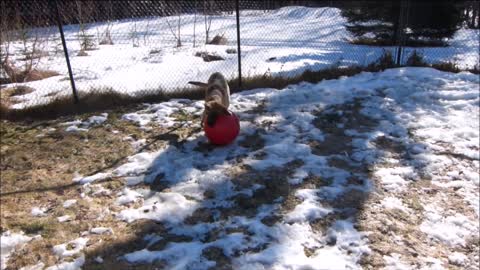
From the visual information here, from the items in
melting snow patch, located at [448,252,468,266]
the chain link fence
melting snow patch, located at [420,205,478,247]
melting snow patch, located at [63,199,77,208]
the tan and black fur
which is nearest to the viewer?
melting snow patch, located at [448,252,468,266]

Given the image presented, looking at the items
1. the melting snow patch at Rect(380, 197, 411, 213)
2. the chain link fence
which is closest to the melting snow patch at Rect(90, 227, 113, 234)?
the melting snow patch at Rect(380, 197, 411, 213)

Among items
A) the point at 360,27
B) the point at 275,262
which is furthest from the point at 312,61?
the point at 275,262

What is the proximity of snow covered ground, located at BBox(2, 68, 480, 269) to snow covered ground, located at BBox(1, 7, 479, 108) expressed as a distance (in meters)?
1.96

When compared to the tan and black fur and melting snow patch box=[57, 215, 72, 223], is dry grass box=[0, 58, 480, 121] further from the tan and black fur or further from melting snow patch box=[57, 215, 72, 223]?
melting snow patch box=[57, 215, 72, 223]

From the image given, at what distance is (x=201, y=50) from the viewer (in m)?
9.92

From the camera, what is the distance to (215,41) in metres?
10.9

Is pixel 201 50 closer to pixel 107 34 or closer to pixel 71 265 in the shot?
pixel 107 34

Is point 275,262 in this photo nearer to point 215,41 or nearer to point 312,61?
point 312,61

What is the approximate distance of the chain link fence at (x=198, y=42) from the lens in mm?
7742

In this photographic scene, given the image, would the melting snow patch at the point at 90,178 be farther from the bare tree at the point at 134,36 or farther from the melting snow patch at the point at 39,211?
the bare tree at the point at 134,36

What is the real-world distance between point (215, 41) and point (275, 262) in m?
8.61

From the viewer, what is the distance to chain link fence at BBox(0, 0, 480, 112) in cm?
774

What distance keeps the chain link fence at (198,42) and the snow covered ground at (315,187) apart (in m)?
2.01

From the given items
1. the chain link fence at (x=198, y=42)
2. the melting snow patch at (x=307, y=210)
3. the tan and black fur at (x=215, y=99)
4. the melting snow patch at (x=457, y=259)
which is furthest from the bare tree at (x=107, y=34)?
the melting snow patch at (x=457, y=259)
